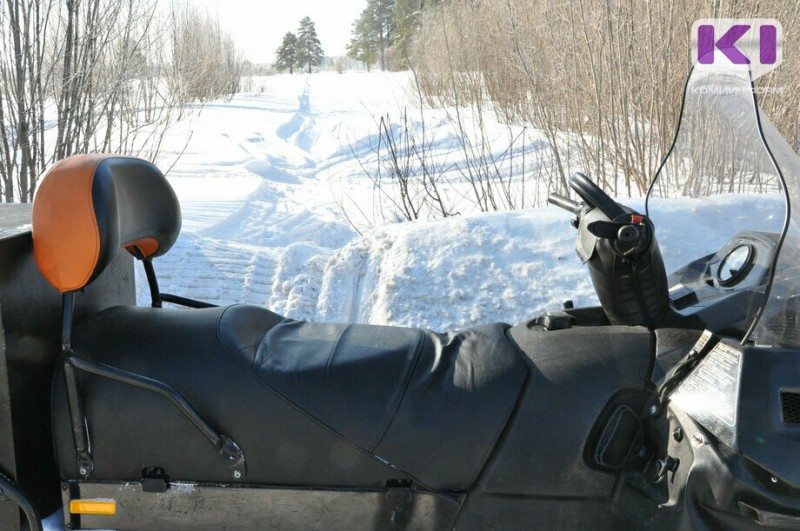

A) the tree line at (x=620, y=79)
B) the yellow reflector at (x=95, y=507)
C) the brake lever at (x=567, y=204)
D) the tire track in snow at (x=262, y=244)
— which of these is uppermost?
the tree line at (x=620, y=79)

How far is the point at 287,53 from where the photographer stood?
220ft

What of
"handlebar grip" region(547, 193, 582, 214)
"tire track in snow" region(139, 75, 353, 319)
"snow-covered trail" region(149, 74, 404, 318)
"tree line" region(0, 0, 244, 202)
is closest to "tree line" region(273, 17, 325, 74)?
"snow-covered trail" region(149, 74, 404, 318)

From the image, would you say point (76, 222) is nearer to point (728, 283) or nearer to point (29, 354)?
point (29, 354)

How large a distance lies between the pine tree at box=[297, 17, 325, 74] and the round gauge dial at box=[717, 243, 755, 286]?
68.8 m

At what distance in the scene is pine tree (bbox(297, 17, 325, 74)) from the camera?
2687 inches

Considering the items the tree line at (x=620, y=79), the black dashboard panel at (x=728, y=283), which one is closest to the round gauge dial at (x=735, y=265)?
the black dashboard panel at (x=728, y=283)

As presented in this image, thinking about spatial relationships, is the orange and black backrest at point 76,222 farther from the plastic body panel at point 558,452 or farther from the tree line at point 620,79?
the tree line at point 620,79

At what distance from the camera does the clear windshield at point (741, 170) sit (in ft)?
4.45

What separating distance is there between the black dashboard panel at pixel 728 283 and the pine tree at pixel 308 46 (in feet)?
225

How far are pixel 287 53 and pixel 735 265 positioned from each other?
228 ft

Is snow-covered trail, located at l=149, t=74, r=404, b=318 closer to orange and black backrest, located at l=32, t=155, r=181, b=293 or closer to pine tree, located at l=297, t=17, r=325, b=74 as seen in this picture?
orange and black backrest, located at l=32, t=155, r=181, b=293

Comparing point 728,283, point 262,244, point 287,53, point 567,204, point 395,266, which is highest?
point 287,53

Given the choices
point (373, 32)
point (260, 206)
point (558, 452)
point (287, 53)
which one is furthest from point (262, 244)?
point (287, 53)

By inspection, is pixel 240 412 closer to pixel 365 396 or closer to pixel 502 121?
pixel 365 396
